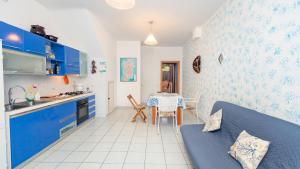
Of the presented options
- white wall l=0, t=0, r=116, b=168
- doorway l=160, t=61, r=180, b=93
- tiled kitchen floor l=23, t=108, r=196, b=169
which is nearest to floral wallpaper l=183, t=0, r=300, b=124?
tiled kitchen floor l=23, t=108, r=196, b=169

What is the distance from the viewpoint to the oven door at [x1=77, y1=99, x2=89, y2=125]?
3590mm

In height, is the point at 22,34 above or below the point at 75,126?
above

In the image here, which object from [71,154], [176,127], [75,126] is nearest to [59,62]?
[75,126]

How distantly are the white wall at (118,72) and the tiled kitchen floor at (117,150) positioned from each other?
2545 millimetres

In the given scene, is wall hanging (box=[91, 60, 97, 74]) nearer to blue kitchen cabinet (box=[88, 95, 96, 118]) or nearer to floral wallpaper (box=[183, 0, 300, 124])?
blue kitchen cabinet (box=[88, 95, 96, 118])

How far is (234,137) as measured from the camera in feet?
6.36

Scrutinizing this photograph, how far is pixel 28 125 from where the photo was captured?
2158mm

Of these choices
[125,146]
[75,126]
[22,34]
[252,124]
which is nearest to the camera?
[252,124]

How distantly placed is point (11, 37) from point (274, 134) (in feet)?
10.8

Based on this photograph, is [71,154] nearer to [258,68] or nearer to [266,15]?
[258,68]

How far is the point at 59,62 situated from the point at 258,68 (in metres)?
3.79

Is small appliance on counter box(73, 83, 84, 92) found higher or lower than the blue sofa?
higher

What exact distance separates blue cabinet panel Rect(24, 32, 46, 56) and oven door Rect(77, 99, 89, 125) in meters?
1.41

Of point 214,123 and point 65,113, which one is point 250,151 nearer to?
point 214,123
